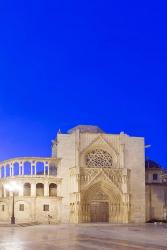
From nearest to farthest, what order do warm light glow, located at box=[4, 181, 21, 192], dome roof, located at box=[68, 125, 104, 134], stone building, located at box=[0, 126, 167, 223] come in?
warm light glow, located at box=[4, 181, 21, 192]
stone building, located at box=[0, 126, 167, 223]
dome roof, located at box=[68, 125, 104, 134]

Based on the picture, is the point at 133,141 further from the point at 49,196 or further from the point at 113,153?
the point at 49,196

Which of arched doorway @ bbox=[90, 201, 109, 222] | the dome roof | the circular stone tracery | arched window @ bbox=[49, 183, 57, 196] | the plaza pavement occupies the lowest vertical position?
arched doorway @ bbox=[90, 201, 109, 222]

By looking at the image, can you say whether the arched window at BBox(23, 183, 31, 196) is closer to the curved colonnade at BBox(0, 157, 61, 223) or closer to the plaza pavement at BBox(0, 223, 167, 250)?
the curved colonnade at BBox(0, 157, 61, 223)

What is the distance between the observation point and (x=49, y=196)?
50.4 m

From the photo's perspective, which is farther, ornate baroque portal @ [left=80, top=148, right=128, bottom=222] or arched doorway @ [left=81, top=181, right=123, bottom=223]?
arched doorway @ [left=81, top=181, right=123, bottom=223]

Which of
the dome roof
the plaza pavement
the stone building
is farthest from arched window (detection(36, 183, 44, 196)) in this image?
the plaza pavement

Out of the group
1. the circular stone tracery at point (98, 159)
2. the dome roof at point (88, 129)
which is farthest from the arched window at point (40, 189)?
the dome roof at point (88, 129)

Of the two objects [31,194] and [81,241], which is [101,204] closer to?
[31,194]

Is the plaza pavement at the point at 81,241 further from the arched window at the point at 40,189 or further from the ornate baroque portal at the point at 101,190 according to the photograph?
the arched window at the point at 40,189

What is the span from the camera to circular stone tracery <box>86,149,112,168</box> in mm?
52062

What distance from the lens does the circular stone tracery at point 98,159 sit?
52062mm

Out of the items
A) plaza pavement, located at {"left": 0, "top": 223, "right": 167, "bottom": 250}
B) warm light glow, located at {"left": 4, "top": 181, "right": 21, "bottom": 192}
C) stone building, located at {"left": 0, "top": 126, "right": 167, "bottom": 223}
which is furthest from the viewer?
stone building, located at {"left": 0, "top": 126, "right": 167, "bottom": 223}

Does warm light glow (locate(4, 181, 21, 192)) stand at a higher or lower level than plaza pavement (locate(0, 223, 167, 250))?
higher

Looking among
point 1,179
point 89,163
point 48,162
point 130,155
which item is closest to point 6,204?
point 1,179
